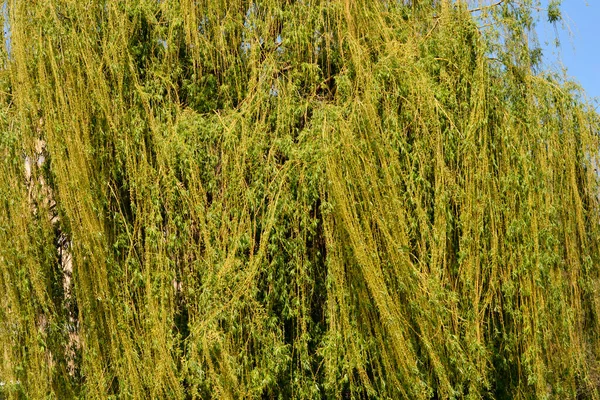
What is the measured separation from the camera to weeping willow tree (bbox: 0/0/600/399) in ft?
18.4

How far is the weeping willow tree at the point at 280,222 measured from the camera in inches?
221

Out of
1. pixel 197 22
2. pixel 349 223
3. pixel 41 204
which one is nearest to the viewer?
pixel 349 223

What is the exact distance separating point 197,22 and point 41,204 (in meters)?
1.79

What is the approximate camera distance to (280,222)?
5734 mm

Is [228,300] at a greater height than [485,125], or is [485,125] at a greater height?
[485,125]

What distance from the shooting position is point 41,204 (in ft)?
19.5

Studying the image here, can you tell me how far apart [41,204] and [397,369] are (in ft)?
8.91

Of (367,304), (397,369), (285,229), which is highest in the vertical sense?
(285,229)

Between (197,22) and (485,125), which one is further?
(197,22)

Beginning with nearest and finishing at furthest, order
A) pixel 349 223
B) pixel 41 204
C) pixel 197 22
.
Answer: pixel 349 223, pixel 41 204, pixel 197 22

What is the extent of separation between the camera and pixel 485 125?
19.5 ft

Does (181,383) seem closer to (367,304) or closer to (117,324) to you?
(117,324)

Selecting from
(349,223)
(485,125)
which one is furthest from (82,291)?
(485,125)

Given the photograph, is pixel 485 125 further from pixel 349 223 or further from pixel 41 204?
pixel 41 204
